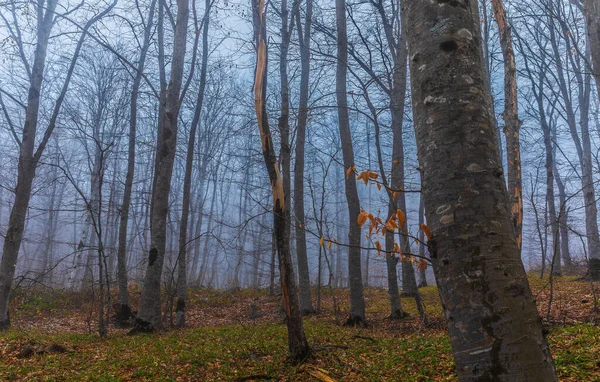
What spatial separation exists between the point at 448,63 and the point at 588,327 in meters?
5.06

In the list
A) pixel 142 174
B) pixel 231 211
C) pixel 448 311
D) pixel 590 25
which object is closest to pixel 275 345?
pixel 448 311

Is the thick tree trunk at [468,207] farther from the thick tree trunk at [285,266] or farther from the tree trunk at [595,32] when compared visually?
the tree trunk at [595,32]

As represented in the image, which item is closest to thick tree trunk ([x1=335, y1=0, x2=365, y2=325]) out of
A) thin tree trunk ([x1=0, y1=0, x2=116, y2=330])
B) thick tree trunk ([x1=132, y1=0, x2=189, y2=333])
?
thick tree trunk ([x1=132, y1=0, x2=189, y2=333])

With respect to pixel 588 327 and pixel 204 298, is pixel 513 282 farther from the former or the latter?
pixel 204 298

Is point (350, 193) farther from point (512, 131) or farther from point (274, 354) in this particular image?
point (274, 354)

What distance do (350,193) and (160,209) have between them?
4.37 metres

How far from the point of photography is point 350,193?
9.63 metres

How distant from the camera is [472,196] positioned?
1.45 meters

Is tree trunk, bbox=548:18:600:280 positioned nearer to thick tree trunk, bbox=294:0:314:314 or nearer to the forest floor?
the forest floor

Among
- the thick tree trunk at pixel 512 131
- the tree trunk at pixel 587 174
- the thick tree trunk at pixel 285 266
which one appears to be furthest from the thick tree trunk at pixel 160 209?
the tree trunk at pixel 587 174

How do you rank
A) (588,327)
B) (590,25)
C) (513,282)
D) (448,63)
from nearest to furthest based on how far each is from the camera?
(513,282) → (448,63) → (588,327) → (590,25)

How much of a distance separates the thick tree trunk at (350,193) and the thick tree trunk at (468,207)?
251 inches

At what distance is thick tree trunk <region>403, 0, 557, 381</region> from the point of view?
51.6 inches

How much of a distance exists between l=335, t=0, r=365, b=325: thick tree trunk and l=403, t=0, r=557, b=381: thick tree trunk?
638 cm
